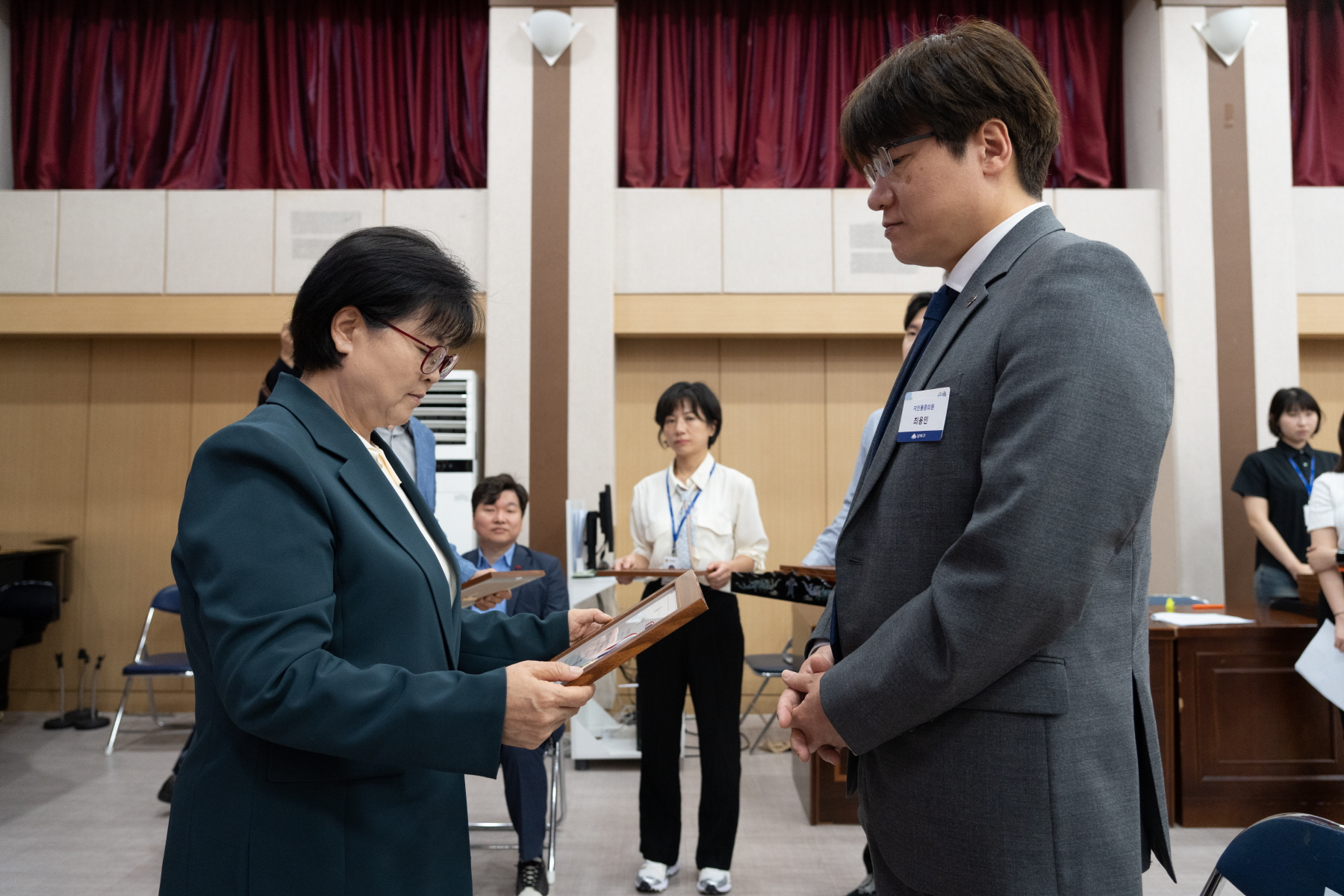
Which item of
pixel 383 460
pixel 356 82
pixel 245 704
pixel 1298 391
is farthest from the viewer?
pixel 356 82

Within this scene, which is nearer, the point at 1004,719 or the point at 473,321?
the point at 1004,719

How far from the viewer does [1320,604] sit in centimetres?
351

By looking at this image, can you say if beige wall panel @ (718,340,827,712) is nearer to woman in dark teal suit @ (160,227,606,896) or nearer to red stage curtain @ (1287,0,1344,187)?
red stage curtain @ (1287,0,1344,187)

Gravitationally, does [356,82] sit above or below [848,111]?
above

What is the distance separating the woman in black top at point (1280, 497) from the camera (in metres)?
4.70

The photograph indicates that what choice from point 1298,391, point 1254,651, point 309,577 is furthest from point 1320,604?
point 309,577

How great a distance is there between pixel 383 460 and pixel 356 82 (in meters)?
5.60

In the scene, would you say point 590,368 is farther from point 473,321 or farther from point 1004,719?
point 1004,719

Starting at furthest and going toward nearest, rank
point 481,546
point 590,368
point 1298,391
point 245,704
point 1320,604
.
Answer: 1. point 590,368
2. point 1298,391
3. point 481,546
4. point 1320,604
5. point 245,704

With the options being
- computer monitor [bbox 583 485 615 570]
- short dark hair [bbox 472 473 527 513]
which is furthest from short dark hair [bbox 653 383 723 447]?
computer monitor [bbox 583 485 615 570]

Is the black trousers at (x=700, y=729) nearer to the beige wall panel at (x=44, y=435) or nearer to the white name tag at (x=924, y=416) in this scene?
the white name tag at (x=924, y=416)

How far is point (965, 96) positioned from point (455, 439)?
4.67 metres

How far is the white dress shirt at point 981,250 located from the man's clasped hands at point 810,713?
1.80 feet

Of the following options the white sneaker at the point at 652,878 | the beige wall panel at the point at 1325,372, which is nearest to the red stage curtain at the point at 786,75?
the beige wall panel at the point at 1325,372
